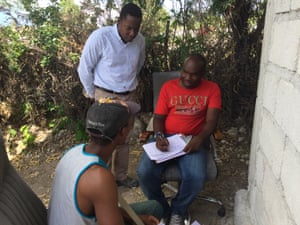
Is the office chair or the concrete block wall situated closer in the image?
the concrete block wall

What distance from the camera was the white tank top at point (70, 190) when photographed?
4.53 feet

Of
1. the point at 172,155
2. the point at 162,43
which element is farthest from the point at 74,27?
the point at 172,155

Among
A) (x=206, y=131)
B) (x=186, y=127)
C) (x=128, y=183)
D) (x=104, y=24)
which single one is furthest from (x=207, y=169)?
(x=104, y=24)

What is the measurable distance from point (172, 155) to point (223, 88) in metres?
2.17

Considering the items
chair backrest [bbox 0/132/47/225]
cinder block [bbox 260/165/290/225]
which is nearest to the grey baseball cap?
chair backrest [bbox 0/132/47/225]

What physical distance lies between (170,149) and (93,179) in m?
1.41

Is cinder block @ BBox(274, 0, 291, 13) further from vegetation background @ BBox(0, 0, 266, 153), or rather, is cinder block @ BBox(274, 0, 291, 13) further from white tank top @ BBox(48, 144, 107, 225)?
vegetation background @ BBox(0, 0, 266, 153)

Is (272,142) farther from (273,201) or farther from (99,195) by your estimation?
(99,195)

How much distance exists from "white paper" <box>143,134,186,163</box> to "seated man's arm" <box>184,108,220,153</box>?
0.22ft

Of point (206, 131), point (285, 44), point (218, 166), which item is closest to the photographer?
point (285, 44)

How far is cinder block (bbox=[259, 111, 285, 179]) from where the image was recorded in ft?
5.31

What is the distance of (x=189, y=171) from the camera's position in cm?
254

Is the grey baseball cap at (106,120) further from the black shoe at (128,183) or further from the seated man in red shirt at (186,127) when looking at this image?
the black shoe at (128,183)

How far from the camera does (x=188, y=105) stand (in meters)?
2.87
